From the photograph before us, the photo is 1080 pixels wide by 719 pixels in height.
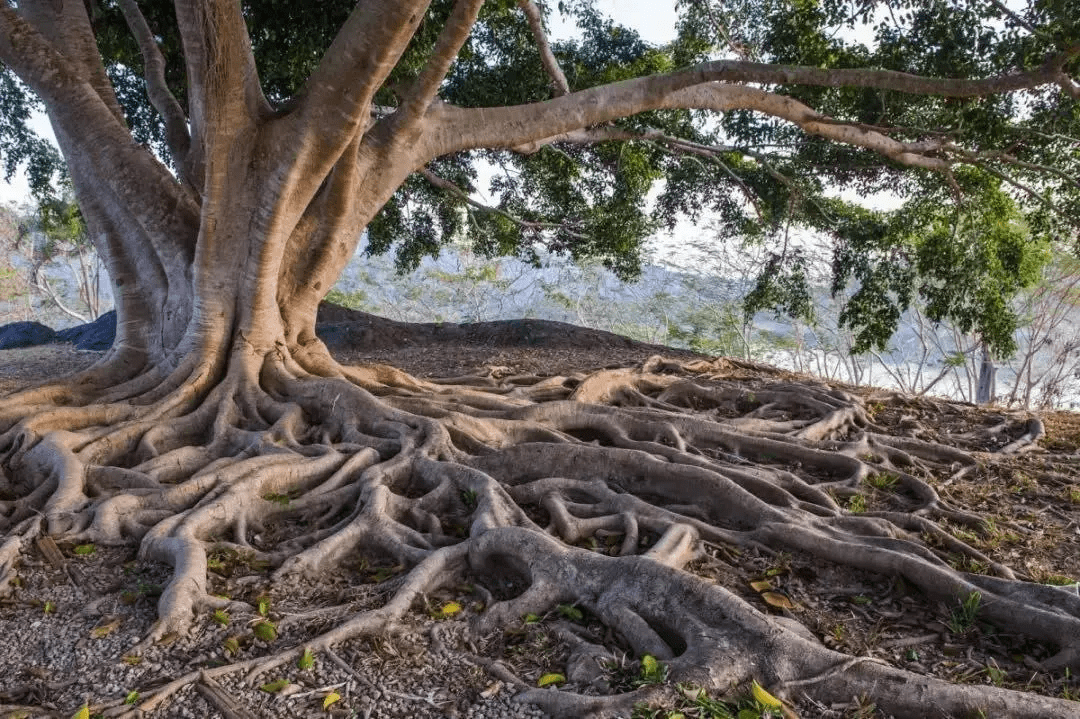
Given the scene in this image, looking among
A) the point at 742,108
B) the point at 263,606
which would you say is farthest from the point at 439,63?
the point at 263,606

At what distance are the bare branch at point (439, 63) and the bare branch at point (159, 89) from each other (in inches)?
88.6

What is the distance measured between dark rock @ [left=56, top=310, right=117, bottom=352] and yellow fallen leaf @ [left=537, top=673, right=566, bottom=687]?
1073 centimetres

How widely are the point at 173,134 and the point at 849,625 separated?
6717mm

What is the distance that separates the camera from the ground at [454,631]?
231cm

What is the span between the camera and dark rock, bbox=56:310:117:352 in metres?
11.6

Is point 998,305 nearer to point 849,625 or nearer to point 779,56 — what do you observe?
point 779,56

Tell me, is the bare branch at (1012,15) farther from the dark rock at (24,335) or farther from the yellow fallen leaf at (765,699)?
the dark rock at (24,335)

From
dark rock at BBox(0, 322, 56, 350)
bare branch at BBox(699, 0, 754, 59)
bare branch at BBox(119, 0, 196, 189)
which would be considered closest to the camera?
bare branch at BBox(119, 0, 196, 189)

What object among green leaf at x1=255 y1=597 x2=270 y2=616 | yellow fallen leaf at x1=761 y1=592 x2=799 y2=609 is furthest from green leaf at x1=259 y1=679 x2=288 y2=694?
yellow fallen leaf at x1=761 y1=592 x2=799 y2=609

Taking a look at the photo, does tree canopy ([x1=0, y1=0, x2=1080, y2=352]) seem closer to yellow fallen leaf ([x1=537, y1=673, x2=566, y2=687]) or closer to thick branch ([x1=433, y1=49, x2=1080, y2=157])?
thick branch ([x1=433, y1=49, x2=1080, y2=157])

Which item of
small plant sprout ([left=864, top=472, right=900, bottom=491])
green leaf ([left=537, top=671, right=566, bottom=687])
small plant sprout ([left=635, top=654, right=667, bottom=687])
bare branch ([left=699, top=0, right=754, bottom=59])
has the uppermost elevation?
bare branch ([left=699, top=0, right=754, bottom=59])

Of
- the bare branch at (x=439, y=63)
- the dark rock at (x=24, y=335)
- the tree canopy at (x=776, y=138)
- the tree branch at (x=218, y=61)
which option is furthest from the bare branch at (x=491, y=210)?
the dark rock at (x=24, y=335)

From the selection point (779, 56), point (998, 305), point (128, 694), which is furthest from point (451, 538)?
point (998, 305)

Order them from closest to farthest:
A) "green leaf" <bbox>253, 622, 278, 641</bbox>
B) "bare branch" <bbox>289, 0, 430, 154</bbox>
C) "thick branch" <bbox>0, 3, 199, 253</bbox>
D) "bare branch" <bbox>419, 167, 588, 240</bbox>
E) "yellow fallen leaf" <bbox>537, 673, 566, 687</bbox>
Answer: "yellow fallen leaf" <bbox>537, 673, 566, 687</bbox>, "green leaf" <bbox>253, 622, 278, 641</bbox>, "bare branch" <bbox>289, 0, 430, 154</bbox>, "thick branch" <bbox>0, 3, 199, 253</bbox>, "bare branch" <bbox>419, 167, 588, 240</bbox>
